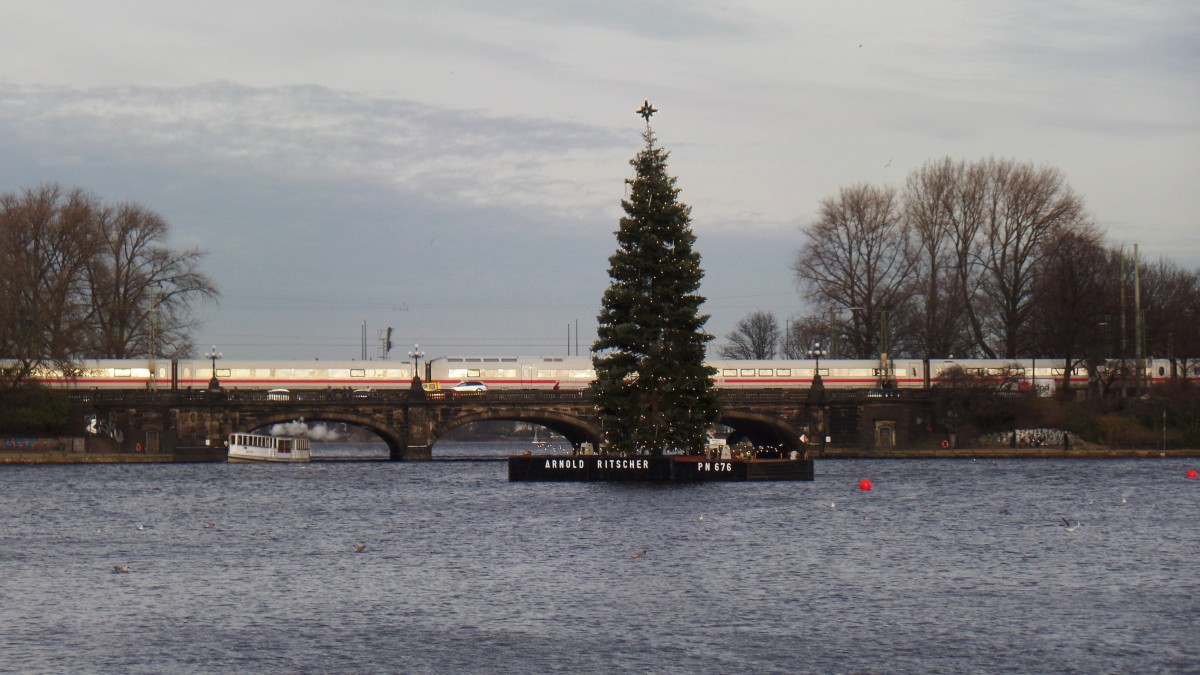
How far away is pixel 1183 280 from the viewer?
139375mm

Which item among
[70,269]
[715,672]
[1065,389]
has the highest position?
[70,269]

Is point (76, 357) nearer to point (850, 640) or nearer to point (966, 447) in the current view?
point (966, 447)

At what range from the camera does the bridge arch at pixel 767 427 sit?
110 meters

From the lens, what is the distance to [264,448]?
4350 inches

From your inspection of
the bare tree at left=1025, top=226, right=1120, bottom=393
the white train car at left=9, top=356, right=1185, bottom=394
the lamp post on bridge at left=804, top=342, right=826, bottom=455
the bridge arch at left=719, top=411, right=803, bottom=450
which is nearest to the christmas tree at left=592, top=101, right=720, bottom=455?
the bridge arch at left=719, top=411, right=803, bottom=450

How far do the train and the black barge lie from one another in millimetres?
39475

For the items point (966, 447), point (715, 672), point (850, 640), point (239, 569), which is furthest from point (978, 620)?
point (966, 447)

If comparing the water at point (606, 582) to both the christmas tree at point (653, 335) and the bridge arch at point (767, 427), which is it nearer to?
the christmas tree at point (653, 335)

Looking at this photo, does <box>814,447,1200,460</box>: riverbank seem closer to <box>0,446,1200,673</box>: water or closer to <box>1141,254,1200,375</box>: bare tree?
<box>1141,254,1200,375</box>: bare tree

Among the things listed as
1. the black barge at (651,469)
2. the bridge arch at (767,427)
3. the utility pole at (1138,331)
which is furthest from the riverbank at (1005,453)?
the black barge at (651,469)

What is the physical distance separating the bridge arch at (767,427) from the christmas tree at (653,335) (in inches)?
1091

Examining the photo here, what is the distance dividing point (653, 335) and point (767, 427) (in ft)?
136

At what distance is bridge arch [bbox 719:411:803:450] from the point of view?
10950cm

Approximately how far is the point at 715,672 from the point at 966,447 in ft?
277
